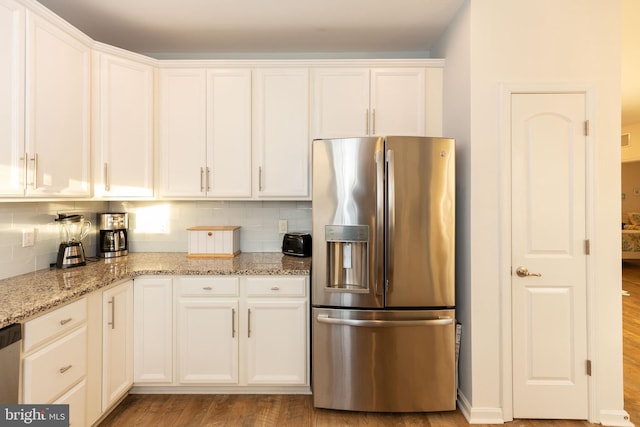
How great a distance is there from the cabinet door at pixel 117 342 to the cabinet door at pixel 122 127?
766 millimetres

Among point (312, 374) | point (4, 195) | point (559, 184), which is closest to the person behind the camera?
point (4, 195)

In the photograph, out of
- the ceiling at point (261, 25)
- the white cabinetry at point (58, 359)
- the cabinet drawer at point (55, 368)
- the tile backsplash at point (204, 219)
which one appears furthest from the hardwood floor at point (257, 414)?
the ceiling at point (261, 25)

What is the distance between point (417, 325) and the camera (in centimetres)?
222

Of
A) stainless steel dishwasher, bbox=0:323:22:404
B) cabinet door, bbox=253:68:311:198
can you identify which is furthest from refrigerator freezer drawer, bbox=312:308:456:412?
stainless steel dishwasher, bbox=0:323:22:404

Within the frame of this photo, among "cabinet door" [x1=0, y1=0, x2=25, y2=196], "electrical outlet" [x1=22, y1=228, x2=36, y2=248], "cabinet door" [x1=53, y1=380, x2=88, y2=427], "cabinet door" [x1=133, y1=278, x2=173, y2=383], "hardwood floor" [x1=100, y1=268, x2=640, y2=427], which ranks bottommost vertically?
"hardwood floor" [x1=100, y1=268, x2=640, y2=427]

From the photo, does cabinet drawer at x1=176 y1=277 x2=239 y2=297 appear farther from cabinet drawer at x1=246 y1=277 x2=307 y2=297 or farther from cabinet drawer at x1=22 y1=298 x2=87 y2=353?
cabinet drawer at x1=22 y1=298 x2=87 y2=353

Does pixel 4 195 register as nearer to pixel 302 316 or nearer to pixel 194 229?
pixel 194 229

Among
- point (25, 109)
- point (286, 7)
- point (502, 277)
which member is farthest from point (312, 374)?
point (286, 7)

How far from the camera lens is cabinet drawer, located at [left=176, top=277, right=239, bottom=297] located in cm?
241

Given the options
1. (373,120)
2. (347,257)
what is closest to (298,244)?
(347,257)

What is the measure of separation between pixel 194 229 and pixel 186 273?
58 centimetres

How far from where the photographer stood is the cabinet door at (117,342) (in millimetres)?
2107

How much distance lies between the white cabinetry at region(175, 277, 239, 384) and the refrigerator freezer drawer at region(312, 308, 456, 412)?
76cm

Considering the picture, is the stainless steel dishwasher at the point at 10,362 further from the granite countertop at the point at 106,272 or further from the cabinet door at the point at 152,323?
the cabinet door at the point at 152,323
